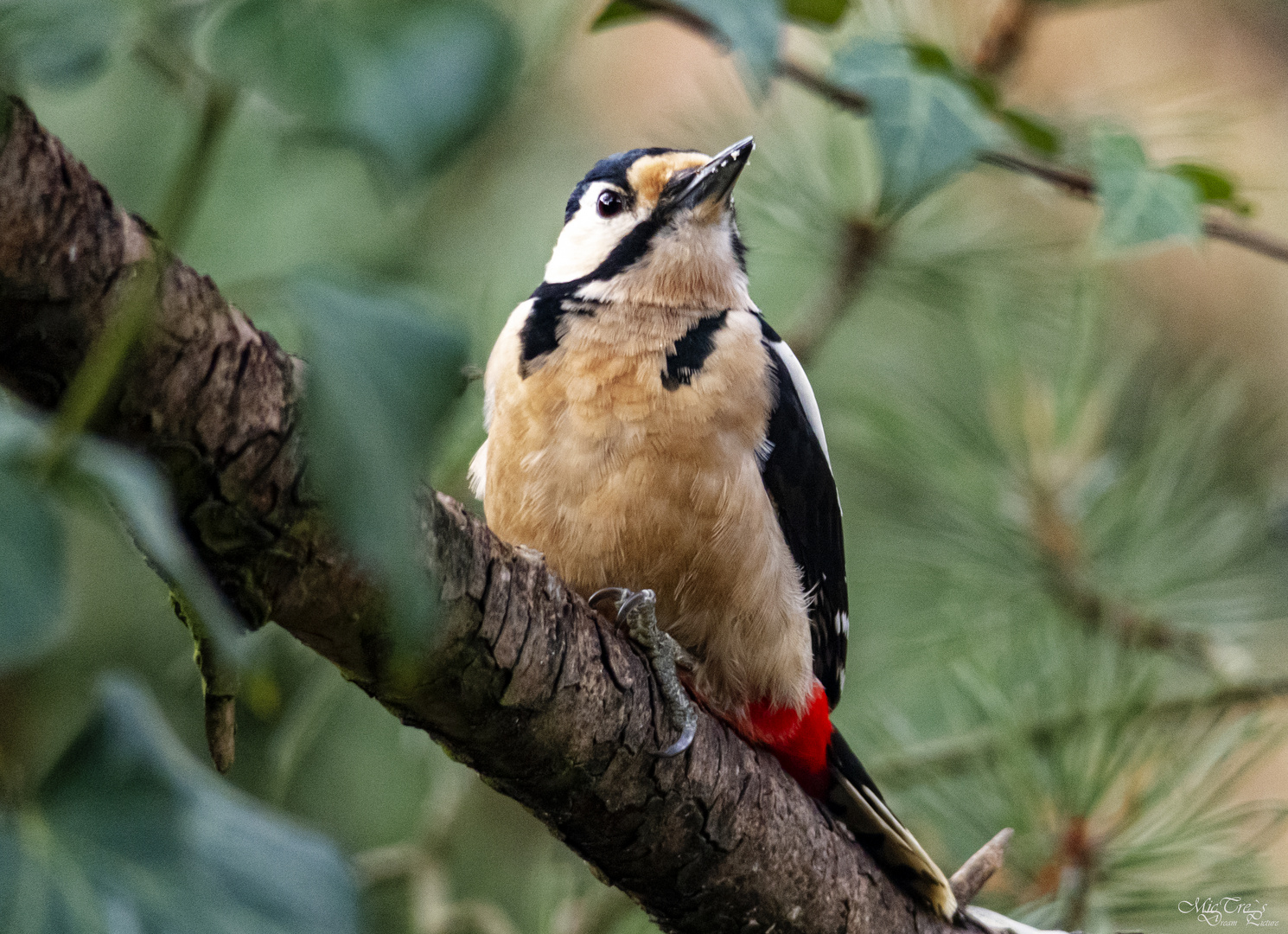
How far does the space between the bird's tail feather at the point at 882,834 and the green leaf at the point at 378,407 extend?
4.96 feet

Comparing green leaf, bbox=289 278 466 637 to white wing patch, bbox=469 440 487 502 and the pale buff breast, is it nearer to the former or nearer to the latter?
the pale buff breast

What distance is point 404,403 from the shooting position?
0.59 m

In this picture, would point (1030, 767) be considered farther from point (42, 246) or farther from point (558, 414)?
point (42, 246)

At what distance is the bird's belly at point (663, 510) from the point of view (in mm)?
1721

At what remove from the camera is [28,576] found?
57cm

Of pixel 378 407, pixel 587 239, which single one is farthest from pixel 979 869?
pixel 378 407

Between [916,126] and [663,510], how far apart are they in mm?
650

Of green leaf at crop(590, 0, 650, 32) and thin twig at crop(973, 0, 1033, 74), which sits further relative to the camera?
thin twig at crop(973, 0, 1033, 74)

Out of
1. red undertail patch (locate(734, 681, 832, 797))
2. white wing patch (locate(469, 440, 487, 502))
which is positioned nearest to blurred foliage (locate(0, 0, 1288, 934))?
white wing patch (locate(469, 440, 487, 502))

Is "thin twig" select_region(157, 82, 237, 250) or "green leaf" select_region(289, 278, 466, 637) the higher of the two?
"thin twig" select_region(157, 82, 237, 250)

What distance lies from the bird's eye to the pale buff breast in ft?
1.32

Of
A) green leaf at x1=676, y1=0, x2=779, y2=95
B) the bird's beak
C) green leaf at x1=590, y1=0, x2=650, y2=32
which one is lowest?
the bird's beak

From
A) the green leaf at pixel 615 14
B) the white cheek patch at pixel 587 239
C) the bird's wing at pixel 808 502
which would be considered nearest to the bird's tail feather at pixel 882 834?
the bird's wing at pixel 808 502

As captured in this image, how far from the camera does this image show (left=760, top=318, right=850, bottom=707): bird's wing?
1900 millimetres
